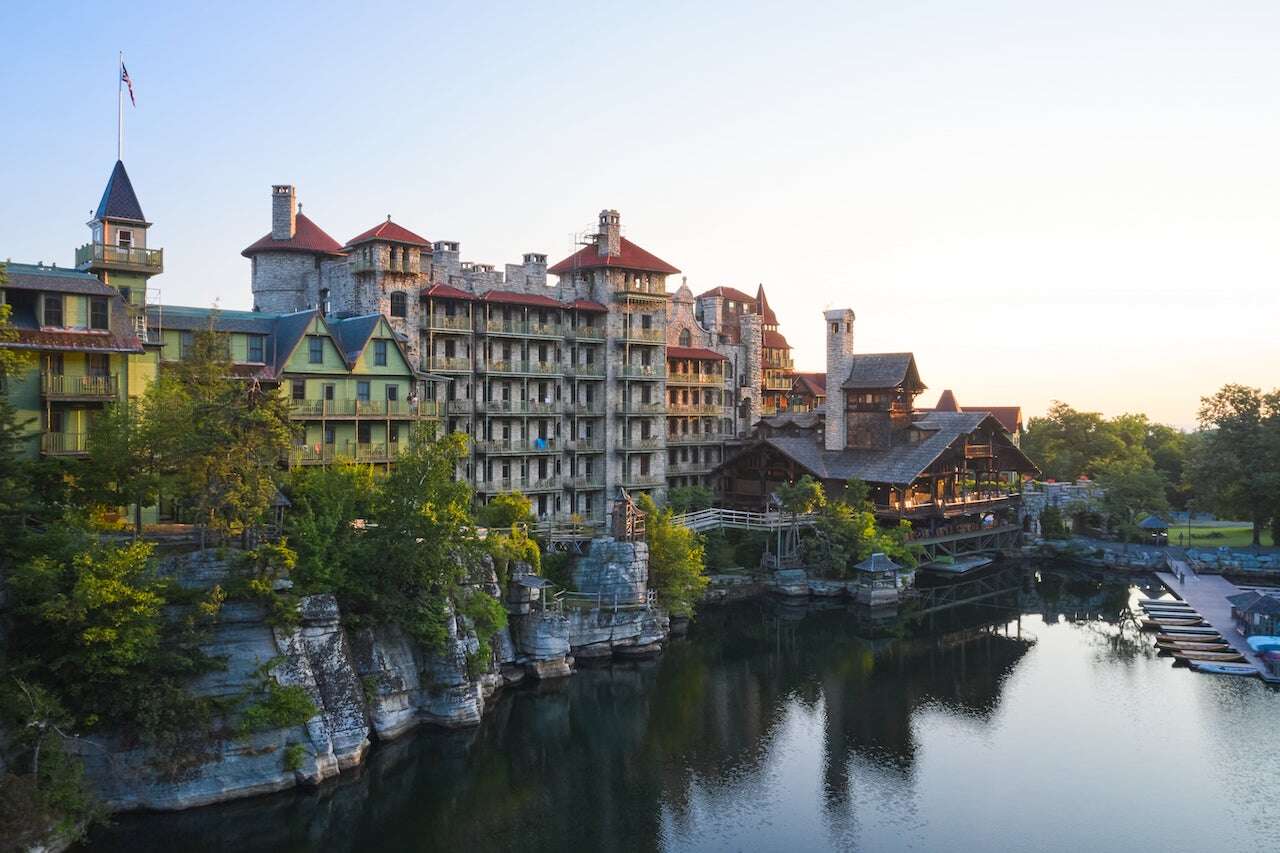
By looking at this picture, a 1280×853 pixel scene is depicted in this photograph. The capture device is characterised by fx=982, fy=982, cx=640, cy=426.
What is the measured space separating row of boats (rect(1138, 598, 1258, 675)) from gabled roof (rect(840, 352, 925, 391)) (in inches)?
913

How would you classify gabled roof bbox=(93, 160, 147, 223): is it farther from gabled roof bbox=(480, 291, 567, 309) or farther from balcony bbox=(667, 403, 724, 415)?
balcony bbox=(667, 403, 724, 415)

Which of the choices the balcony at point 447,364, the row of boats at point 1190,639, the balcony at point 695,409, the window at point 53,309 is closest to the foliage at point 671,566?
the balcony at point 447,364

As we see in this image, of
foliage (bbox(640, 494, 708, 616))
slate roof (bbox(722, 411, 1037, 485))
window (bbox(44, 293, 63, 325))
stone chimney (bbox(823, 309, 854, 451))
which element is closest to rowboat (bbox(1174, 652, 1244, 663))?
slate roof (bbox(722, 411, 1037, 485))

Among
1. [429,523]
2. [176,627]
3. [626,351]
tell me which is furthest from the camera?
[626,351]

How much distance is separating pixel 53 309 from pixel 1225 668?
56901mm

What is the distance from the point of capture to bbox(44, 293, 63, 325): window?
1620 inches

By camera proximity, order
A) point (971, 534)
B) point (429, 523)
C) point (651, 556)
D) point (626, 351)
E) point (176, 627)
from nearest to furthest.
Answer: point (176, 627)
point (429, 523)
point (651, 556)
point (626, 351)
point (971, 534)

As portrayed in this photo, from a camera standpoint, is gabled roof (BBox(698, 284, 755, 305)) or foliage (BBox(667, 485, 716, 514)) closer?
foliage (BBox(667, 485, 716, 514))

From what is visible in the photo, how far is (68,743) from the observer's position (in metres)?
31.0

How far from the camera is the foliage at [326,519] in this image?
37688 mm

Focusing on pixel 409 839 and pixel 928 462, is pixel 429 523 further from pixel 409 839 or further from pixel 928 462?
pixel 928 462

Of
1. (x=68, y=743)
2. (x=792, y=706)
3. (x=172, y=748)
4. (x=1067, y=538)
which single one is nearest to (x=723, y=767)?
(x=792, y=706)

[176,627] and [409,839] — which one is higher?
[176,627]

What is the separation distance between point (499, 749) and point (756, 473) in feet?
139
